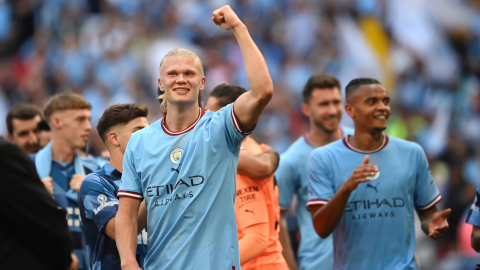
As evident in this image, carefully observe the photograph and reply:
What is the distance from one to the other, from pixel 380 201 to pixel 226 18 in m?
2.15

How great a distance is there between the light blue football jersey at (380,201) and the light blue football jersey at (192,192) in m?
1.56

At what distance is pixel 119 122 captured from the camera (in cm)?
427

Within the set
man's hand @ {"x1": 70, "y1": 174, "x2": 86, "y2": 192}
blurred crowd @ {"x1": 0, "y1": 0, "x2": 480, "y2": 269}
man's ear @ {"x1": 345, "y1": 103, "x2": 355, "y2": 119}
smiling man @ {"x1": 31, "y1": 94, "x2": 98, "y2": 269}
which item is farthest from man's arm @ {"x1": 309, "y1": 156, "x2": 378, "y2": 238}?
blurred crowd @ {"x1": 0, "y1": 0, "x2": 480, "y2": 269}

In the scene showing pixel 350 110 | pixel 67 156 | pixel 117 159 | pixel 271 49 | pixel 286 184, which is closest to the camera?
pixel 117 159

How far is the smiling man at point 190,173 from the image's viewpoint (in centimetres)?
334

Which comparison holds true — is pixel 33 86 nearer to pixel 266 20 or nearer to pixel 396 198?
pixel 266 20

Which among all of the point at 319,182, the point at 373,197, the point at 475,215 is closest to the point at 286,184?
the point at 319,182

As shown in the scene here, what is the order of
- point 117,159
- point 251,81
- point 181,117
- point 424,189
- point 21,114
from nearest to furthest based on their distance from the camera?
point 251,81
point 181,117
point 117,159
point 424,189
point 21,114

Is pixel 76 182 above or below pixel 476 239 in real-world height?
above

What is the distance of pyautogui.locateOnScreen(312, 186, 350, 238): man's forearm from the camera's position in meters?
4.43

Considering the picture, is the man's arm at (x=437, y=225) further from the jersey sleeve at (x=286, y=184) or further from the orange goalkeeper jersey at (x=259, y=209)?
the jersey sleeve at (x=286, y=184)

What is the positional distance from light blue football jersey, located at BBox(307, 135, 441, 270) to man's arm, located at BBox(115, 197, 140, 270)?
5.92 ft

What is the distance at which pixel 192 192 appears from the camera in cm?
342

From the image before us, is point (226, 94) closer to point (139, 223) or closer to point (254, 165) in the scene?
point (254, 165)
